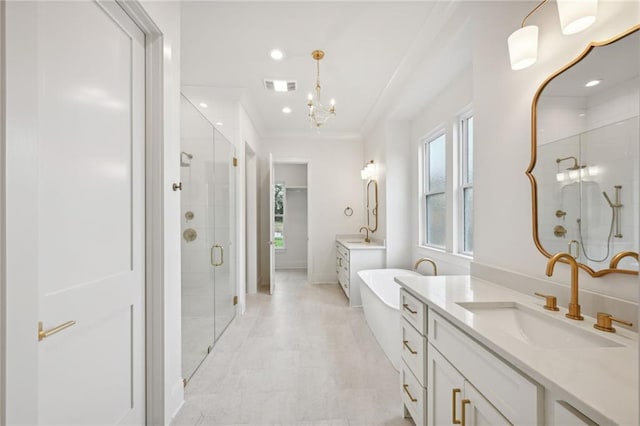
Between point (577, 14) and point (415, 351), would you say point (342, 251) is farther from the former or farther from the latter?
point (577, 14)

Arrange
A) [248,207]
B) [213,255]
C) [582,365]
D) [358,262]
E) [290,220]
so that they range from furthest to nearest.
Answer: [290,220] → [248,207] → [358,262] → [213,255] → [582,365]

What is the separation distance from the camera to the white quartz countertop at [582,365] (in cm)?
61

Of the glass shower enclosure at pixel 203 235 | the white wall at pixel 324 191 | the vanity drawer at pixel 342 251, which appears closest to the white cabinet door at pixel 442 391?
the glass shower enclosure at pixel 203 235

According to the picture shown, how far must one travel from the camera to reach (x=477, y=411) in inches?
41.0

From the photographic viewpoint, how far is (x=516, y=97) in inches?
62.5

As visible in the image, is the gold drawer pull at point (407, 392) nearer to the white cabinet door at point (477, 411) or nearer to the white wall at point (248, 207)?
the white cabinet door at point (477, 411)

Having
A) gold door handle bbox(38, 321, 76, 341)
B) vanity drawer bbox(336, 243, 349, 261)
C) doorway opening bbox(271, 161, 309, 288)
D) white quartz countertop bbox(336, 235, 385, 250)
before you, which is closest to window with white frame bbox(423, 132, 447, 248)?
white quartz countertop bbox(336, 235, 385, 250)

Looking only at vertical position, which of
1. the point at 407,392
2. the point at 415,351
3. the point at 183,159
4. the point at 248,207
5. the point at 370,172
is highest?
the point at 370,172

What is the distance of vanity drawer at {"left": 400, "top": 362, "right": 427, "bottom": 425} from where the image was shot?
4.87 feet

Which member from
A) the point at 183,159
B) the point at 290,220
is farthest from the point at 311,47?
the point at 290,220

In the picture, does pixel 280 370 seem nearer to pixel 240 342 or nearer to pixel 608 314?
pixel 240 342

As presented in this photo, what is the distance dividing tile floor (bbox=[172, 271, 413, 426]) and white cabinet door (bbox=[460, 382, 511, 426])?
84 centimetres

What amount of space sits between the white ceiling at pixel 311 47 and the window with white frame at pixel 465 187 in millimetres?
562

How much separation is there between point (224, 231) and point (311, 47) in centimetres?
203
